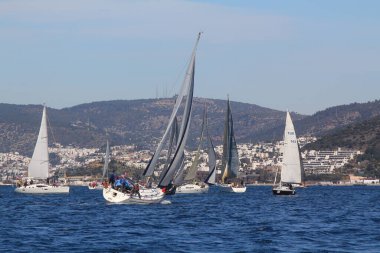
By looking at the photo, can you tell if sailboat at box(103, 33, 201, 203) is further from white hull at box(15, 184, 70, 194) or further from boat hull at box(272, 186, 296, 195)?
white hull at box(15, 184, 70, 194)

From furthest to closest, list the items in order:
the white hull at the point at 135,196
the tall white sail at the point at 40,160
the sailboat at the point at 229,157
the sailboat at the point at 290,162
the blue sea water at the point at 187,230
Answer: the sailboat at the point at 229,157
the tall white sail at the point at 40,160
the sailboat at the point at 290,162
the white hull at the point at 135,196
the blue sea water at the point at 187,230

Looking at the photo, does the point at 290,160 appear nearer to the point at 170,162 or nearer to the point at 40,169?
the point at 40,169

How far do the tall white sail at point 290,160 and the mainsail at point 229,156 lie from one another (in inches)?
907

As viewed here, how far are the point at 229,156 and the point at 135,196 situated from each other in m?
58.8

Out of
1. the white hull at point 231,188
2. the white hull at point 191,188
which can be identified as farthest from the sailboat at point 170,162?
the white hull at point 231,188

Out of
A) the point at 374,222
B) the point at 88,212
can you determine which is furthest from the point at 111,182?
the point at 374,222

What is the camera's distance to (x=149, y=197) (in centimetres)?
7425

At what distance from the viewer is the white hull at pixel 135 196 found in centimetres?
7350

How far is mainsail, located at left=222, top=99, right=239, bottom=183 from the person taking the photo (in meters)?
131

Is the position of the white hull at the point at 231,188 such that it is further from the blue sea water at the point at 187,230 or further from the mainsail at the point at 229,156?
the blue sea water at the point at 187,230

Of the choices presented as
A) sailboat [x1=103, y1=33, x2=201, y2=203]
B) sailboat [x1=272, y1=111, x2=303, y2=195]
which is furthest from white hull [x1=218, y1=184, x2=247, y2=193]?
sailboat [x1=103, y1=33, x2=201, y2=203]

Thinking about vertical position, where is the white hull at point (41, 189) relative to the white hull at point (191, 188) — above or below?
below

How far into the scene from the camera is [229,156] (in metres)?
132

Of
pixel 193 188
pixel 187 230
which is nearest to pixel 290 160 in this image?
pixel 193 188
